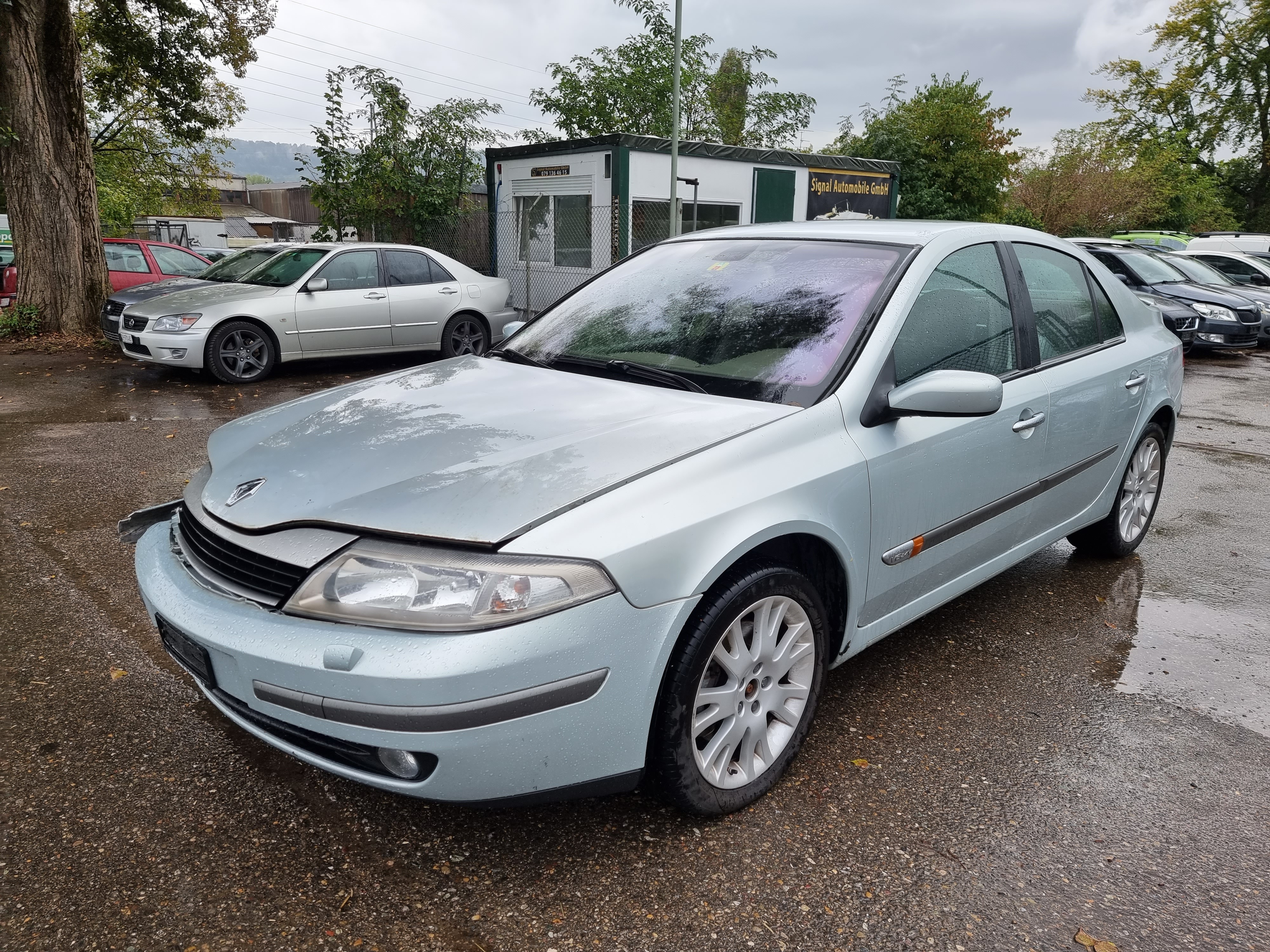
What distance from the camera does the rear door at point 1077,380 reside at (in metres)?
3.55

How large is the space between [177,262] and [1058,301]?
14.2 metres

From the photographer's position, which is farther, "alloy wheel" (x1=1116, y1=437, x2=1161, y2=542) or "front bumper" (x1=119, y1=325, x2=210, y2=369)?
"front bumper" (x1=119, y1=325, x2=210, y2=369)

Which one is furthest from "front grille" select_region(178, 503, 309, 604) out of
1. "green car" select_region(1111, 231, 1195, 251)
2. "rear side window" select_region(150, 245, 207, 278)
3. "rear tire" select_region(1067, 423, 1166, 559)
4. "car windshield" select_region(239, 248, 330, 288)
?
"green car" select_region(1111, 231, 1195, 251)

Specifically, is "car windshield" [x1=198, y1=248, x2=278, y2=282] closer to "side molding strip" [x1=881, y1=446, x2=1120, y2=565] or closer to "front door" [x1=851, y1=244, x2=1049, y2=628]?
"front door" [x1=851, y1=244, x2=1049, y2=628]

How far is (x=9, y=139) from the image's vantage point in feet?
36.1

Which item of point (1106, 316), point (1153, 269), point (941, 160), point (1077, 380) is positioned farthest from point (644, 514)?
point (941, 160)

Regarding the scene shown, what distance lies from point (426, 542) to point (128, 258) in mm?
14059

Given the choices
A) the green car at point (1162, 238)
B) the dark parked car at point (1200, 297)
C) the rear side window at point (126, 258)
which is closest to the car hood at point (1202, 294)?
the dark parked car at point (1200, 297)

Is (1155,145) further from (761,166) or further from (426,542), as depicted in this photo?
(426,542)

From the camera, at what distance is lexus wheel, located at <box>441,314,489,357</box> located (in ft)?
35.9

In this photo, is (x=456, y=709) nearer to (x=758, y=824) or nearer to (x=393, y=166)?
(x=758, y=824)

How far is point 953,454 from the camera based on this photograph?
9.75 ft

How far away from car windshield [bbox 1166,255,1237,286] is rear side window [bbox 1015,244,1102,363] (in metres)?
13.3

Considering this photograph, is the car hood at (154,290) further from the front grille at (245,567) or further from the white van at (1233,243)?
the white van at (1233,243)
